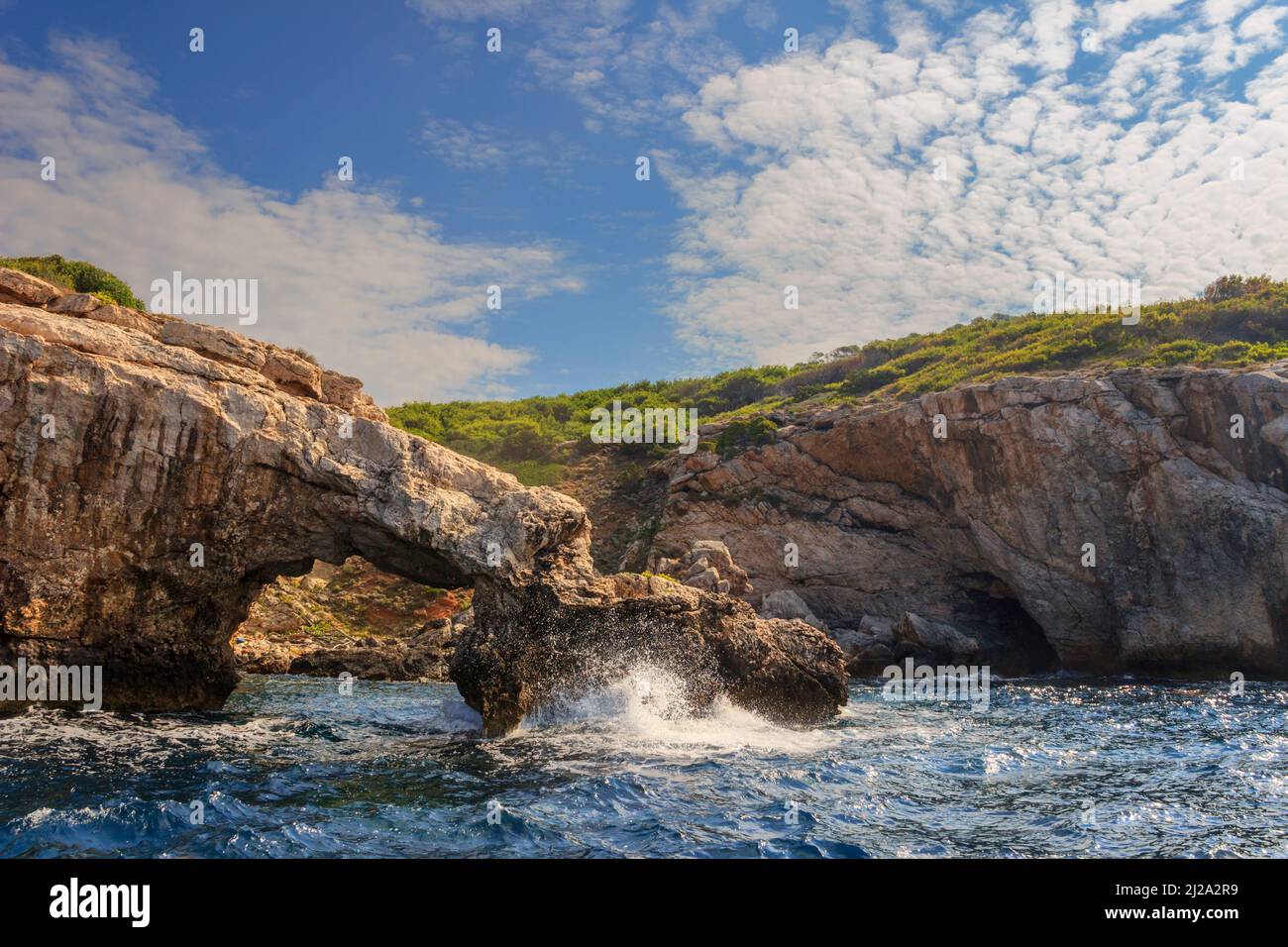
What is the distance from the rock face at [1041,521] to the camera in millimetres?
27875

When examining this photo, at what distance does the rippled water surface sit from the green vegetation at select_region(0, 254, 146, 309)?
53.0 feet

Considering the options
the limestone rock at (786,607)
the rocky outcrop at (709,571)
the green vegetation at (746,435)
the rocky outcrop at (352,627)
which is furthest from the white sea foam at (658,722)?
the green vegetation at (746,435)

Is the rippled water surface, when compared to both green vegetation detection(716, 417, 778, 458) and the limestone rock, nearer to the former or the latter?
the limestone rock

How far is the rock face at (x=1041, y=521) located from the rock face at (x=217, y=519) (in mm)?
17702

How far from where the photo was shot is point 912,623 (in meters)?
31.2

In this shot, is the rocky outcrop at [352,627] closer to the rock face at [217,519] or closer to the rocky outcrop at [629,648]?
the rock face at [217,519]

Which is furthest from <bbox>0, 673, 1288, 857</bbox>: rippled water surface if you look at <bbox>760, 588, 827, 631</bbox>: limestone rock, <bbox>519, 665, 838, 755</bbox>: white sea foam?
<bbox>760, 588, 827, 631</bbox>: limestone rock

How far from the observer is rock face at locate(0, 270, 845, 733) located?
1505 cm

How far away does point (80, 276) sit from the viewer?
94.3ft

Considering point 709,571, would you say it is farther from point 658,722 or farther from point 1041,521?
point 1041,521

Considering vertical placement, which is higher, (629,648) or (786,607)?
(629,648)

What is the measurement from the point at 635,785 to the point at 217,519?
9399 millimetres

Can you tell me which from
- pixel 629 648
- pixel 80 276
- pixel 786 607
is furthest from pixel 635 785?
pixel 80 276
